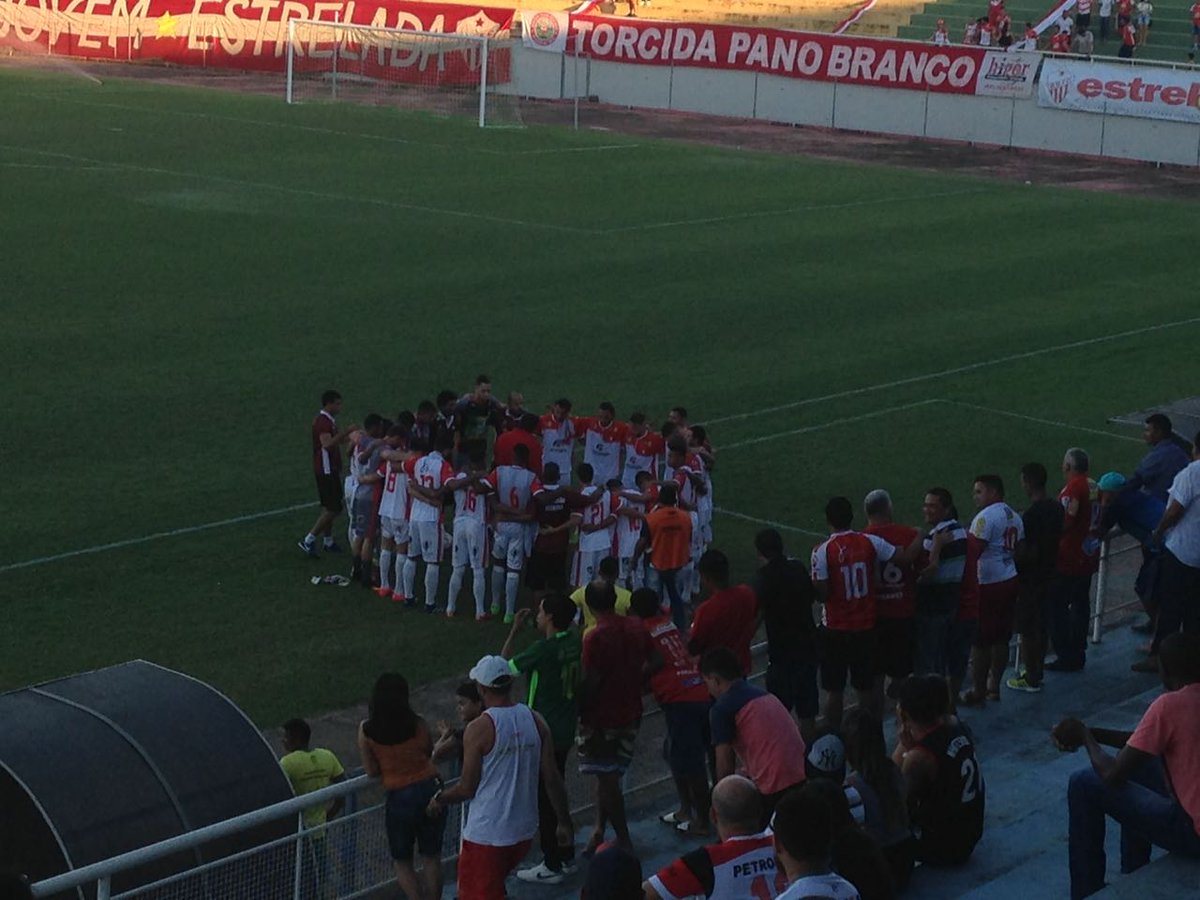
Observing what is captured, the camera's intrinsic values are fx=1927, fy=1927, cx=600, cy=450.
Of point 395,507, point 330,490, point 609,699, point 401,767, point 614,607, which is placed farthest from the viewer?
point 330,490

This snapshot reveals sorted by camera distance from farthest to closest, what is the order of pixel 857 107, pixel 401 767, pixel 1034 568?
1. pixel 857 107
2. pixel 1034 568
3. pixel 401 767

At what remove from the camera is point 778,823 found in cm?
670

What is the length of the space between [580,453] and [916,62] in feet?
109

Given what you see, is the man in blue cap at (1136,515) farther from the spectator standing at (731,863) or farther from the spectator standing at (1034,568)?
the spectator standing at (731,863)

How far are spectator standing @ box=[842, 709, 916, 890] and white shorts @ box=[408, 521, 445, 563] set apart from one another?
6904mm

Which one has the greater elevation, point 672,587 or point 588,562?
point 588,562

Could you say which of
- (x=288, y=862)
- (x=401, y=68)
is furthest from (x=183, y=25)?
(x=288, y=862)

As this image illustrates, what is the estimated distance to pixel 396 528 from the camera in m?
16.1

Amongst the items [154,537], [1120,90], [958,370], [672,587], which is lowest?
[154,537]

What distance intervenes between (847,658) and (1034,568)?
1795 millimetres

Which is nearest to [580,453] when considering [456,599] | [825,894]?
[456,599]

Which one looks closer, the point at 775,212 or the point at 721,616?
the point at 721,616

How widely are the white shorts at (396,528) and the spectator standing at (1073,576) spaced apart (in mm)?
5433

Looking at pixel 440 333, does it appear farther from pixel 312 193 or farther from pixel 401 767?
pixel 401 767
